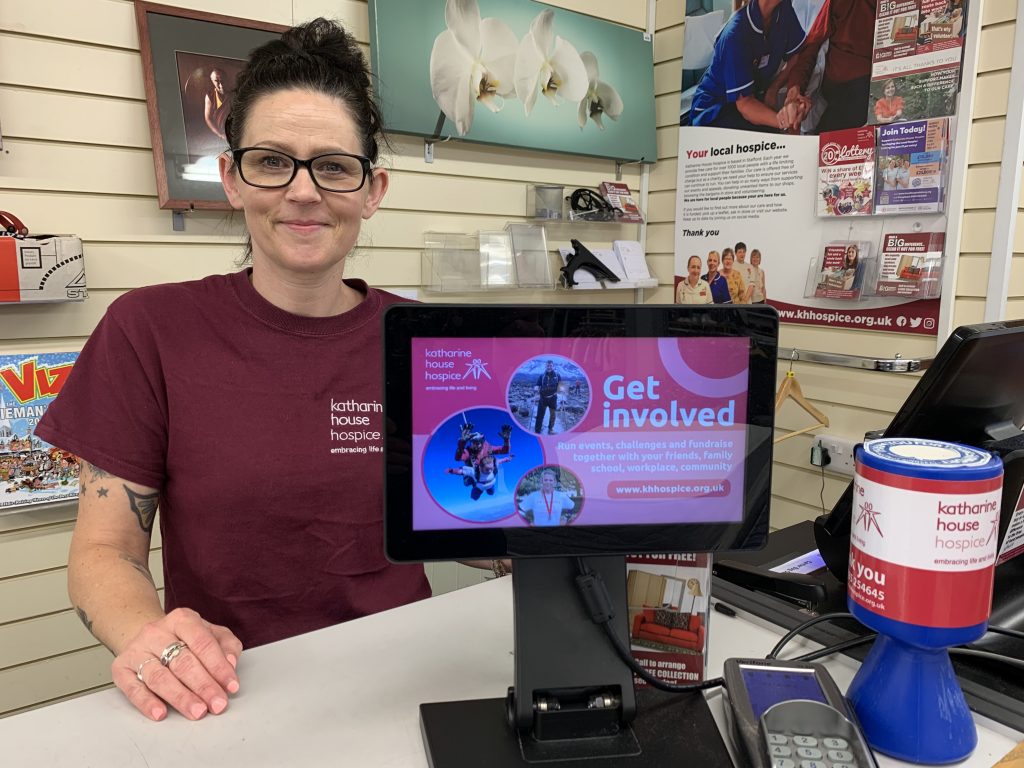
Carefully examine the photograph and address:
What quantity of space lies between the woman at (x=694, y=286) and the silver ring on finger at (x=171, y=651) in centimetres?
260

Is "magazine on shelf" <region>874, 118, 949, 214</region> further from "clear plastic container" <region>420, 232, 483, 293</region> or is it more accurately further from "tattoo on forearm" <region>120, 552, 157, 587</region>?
"tattoo on forearm" <region>120, 552, 157, 587</region>

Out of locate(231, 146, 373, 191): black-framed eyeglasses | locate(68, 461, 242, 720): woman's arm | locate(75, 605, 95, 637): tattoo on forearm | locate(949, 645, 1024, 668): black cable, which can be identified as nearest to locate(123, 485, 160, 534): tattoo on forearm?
locate(68, 461, 242, 720): woman's arm

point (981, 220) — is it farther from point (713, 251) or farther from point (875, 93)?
point (713, 251)

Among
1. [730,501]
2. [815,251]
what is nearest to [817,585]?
[730,501]

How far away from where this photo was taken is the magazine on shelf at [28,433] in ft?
6.35

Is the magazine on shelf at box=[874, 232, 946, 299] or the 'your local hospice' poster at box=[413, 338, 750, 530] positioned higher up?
the magazine on shelf at box=[874, 232, 946, 299]

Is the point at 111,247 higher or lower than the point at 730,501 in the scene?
higher

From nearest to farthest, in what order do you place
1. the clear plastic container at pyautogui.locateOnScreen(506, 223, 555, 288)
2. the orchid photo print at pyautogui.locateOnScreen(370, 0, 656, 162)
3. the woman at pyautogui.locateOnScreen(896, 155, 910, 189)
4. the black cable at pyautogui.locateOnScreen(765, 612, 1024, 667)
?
the black cable at pyautogui.locateOnScreen(765, 612, 1024, 667) < the woman at pyautogui.locateOnScreen(896, 155, 910, 189) < the orchid photo print at pyautogui.locateOnScreen(370, 0, 656, 162) < the clear plastic container at pyautogui.locateOnScreen(506, 223, 555, 288)

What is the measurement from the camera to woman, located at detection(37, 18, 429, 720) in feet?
4.03

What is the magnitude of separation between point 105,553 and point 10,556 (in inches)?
45.4

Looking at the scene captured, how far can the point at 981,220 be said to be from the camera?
89.0 inches

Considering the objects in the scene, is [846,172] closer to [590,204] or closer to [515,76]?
[590,204]

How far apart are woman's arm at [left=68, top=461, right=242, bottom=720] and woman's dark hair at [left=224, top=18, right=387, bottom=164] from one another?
671mm

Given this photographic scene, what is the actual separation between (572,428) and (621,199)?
258cm
